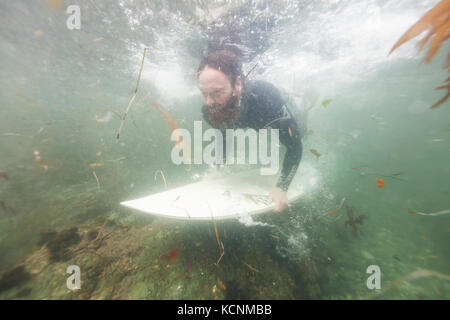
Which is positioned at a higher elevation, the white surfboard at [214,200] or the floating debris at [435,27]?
the floating debris at [435,27]

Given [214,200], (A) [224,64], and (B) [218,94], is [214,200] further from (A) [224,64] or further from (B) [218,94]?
(A) [224,64]

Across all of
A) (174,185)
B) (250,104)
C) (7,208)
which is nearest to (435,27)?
(250,104)

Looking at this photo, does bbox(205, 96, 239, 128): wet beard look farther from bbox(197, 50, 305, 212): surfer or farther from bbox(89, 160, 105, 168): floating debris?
bbox(89, 160, 105, 168): floating debris

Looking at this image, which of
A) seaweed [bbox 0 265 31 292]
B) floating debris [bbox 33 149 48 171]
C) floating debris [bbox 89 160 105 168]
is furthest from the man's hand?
floating debris [bbox 33 149 48 171]

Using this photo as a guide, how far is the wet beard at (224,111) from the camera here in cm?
318

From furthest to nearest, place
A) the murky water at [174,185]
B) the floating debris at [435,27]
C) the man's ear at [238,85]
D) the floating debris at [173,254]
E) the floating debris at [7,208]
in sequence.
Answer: the floating debris at [7,208] → the man's ear at [238,85] → the floating debris at [173,254] → the murky water at [174,185] → the floating debris at [435,27]

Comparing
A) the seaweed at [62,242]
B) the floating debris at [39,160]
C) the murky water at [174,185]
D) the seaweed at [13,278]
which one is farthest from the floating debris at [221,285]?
the floating debris at [39,160]

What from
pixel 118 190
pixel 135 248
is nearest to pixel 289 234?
pixel 135 248

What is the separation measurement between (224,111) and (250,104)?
580mm

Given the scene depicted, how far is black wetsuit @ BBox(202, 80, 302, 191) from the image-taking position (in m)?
2.97

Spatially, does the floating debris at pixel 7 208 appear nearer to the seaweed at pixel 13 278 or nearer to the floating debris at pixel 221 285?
the seaweed at pixel 13 278

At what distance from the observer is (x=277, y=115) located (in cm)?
307

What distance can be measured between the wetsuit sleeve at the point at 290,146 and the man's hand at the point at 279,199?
13cm
